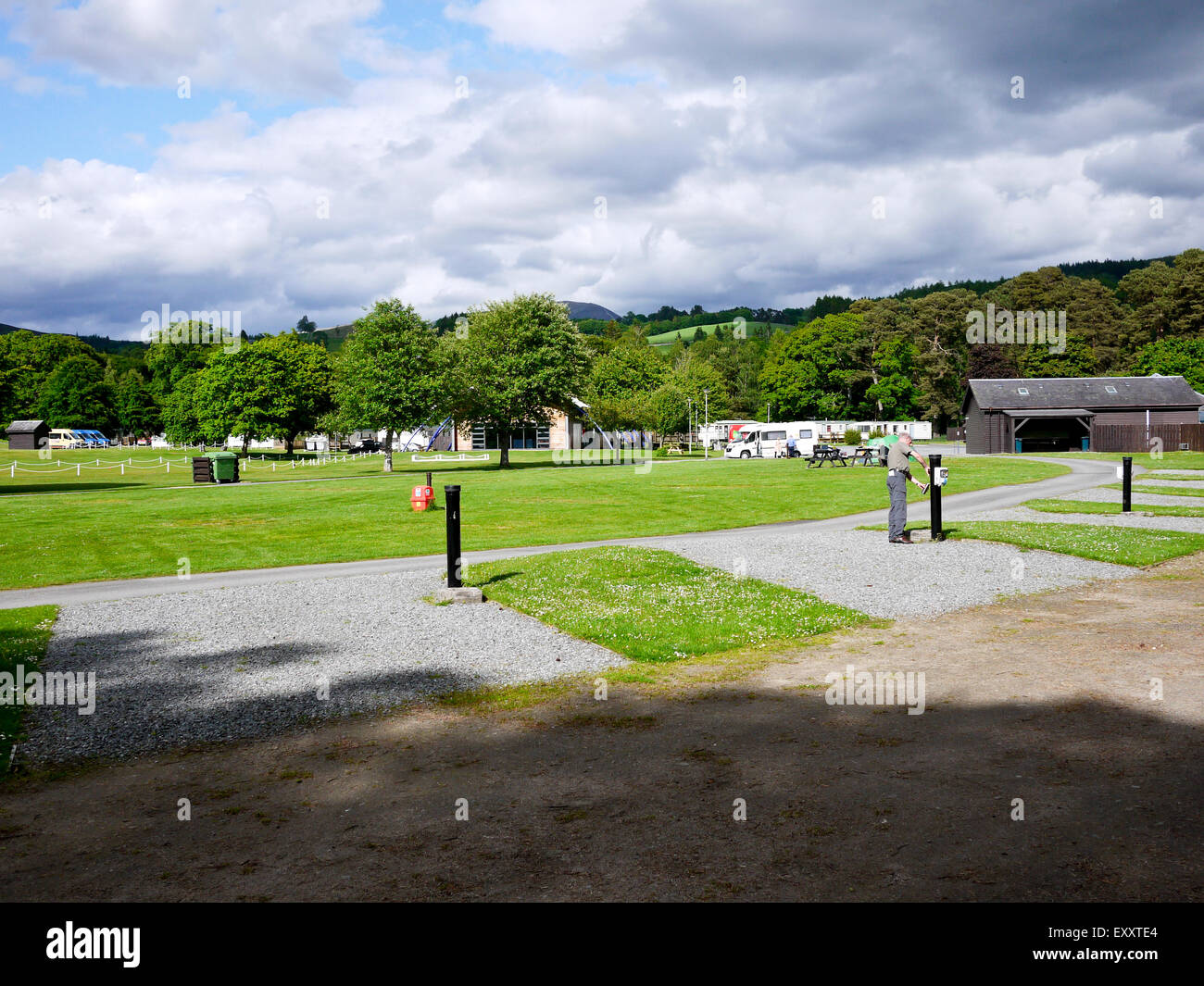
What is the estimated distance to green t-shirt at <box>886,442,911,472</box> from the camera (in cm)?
1745

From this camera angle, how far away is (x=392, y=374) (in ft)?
188

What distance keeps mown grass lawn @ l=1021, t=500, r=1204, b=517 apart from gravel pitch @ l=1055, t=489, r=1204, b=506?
0.59 metres

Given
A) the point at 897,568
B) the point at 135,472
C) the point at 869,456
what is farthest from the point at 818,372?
the point at 897,568

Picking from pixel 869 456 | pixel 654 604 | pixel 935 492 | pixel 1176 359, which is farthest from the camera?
pixel 1176 359

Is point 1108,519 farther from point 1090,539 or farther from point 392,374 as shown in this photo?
point 392,374

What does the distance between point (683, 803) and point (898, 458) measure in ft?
44.7

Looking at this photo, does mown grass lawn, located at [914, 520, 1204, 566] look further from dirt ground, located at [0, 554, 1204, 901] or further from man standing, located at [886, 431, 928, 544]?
dirt ground, located at [0, 554, 1204, 901]

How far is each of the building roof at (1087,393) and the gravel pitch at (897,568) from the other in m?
52.9

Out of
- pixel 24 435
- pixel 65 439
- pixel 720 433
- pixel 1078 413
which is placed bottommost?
pixel 720 433

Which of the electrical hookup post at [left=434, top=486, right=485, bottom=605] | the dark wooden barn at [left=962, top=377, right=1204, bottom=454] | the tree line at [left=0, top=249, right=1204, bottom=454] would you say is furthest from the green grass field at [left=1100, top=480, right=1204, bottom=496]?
the tree line at [left=0, top=249, right=1204, bottom=454]

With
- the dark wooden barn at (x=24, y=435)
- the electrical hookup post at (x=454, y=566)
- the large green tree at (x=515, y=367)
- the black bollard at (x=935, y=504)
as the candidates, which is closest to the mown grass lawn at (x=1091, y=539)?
the black bollard at (x=935, y=504)
